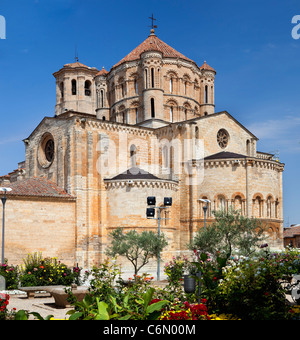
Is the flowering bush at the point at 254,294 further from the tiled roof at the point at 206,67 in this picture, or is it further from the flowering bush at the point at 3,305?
the tiled roof at the point at 206,67

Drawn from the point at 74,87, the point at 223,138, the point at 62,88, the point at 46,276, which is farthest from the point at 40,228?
the point at 62,88

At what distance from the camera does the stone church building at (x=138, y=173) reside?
32.2m

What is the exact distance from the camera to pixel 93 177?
33.9 metres

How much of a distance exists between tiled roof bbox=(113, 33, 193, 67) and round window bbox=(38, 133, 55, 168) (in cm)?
1147

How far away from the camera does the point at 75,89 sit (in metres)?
47.1

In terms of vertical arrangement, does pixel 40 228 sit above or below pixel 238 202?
below

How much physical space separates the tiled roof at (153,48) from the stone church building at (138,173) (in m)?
0.42

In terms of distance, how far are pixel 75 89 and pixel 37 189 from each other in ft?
59.4

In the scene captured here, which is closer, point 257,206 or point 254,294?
point 254,294

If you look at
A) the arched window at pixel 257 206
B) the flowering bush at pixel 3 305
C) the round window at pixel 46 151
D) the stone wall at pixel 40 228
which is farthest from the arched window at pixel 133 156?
the flowering bush at pixel 3 305

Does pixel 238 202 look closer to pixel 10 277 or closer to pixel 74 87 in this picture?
pixel 10 277

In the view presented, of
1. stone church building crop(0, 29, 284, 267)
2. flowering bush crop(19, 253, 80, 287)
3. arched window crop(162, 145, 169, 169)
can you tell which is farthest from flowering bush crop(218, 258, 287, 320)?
arched window crop(162, 145, 169, 169)

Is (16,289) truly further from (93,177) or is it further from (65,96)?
(65,96)
